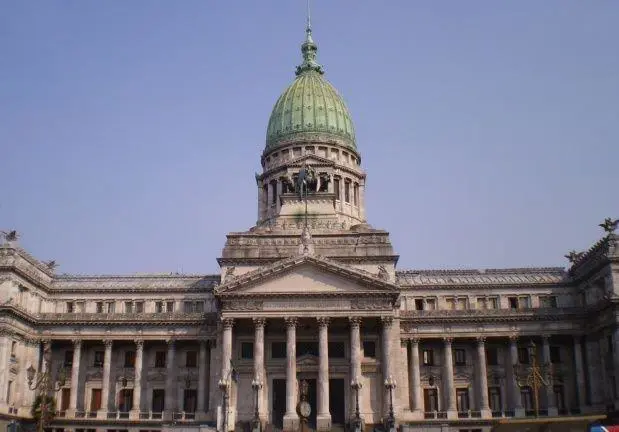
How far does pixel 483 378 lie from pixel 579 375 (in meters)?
10.5

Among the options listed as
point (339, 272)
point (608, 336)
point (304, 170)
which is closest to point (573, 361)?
point (608, 336)

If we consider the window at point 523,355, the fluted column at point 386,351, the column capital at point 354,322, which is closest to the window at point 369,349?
the fluted column at point 386,351

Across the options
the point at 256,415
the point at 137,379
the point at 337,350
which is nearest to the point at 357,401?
the point at 256,415

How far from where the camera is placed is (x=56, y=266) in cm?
9112

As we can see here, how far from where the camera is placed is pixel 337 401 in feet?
251

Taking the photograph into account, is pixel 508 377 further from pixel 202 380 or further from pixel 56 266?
pixel 56 266

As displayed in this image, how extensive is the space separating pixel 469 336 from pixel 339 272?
725 inches

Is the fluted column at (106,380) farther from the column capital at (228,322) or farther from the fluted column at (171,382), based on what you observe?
the column capital at (228,322)

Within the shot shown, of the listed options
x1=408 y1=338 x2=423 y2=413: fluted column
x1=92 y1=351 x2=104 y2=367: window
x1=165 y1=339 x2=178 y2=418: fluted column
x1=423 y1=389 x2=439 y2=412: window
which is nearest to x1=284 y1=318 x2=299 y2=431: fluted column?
x1=408 y1=338 x2=423 y2=413: fluted column

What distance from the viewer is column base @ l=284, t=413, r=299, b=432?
7094 cm

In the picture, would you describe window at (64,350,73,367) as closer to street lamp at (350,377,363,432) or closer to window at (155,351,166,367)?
window at (155,351,166,367)

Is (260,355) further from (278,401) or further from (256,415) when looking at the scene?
(256,415)

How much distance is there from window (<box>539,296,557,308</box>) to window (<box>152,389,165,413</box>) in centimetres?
4511

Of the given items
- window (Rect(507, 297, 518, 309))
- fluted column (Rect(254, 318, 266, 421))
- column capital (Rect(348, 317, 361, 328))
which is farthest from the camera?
window (Rect(507, 297, 518, 309))
